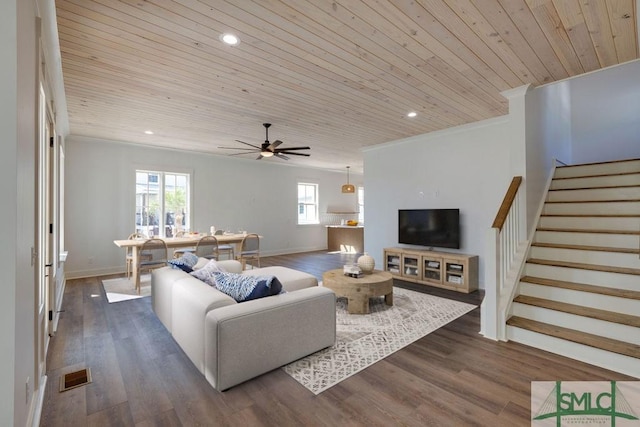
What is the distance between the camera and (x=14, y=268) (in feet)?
4.14

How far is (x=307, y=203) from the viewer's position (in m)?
9.38

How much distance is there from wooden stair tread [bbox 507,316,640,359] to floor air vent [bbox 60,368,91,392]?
3.62m

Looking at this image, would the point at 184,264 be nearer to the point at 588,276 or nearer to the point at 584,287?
the point at 584,287

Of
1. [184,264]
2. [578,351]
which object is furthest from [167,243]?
[578,351]

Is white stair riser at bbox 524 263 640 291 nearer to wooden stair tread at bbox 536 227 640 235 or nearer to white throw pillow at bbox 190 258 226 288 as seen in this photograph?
wooden stair tread at bbox 536 227 640 235

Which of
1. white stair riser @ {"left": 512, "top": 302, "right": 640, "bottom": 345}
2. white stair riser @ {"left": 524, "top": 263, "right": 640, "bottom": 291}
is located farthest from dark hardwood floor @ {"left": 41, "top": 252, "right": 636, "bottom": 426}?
white stair riser @ {"left": 524, "top": 263, "right": 640, "bottom": 291}

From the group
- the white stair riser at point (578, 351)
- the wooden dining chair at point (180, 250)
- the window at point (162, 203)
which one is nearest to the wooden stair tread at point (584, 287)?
the white stair riser at point (578, 351)

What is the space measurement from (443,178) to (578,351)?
323 centimetres

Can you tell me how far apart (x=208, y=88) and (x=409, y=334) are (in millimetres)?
3362

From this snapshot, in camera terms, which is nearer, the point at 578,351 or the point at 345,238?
the point at 578,351

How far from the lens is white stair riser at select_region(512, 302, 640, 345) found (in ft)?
8.14

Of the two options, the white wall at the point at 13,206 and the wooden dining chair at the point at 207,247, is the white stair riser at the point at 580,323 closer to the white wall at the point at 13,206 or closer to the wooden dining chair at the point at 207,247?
the white wall at the point at 13,206

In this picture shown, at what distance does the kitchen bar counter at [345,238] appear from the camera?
8859mm

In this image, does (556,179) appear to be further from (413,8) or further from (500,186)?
(413,8)
